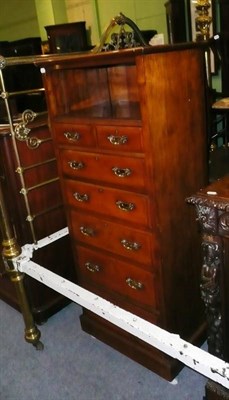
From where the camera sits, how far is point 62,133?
168cm

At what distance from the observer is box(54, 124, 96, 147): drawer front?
1560 millimetres

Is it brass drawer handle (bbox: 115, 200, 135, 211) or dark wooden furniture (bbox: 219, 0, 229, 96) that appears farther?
dark wooden furniture (bbox: 219, 0, 229, 96)

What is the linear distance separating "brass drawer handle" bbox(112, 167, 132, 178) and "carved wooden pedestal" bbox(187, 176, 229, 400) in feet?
1.09

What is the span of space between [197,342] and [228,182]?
3.26ft

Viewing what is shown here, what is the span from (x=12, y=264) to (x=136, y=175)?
838mm

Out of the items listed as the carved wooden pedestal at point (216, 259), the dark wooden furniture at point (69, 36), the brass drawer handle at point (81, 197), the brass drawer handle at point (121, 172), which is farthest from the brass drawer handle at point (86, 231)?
the dark wooden furniture at point (69, 36)

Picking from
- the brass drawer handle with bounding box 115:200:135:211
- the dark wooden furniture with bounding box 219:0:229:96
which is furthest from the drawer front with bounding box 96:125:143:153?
the dark wooden furniture with bounding box 219:0:229:96

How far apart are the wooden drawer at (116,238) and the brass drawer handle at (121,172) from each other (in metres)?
0.24

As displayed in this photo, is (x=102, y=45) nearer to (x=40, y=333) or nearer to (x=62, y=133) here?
(x=62, y=133)

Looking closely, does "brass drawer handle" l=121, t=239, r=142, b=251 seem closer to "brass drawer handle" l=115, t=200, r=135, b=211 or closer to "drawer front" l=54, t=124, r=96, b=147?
"brass drawer handle" l=115, t=200, r=135, b=211

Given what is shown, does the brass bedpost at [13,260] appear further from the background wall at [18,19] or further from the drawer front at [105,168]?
the background wall at [18,19]

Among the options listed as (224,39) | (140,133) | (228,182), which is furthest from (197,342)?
(224,39)

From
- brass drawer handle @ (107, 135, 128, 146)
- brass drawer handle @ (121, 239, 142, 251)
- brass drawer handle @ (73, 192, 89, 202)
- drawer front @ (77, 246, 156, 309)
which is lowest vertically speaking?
drawer front @ (77, 246, 156, 309)

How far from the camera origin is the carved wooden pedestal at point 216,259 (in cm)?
118
